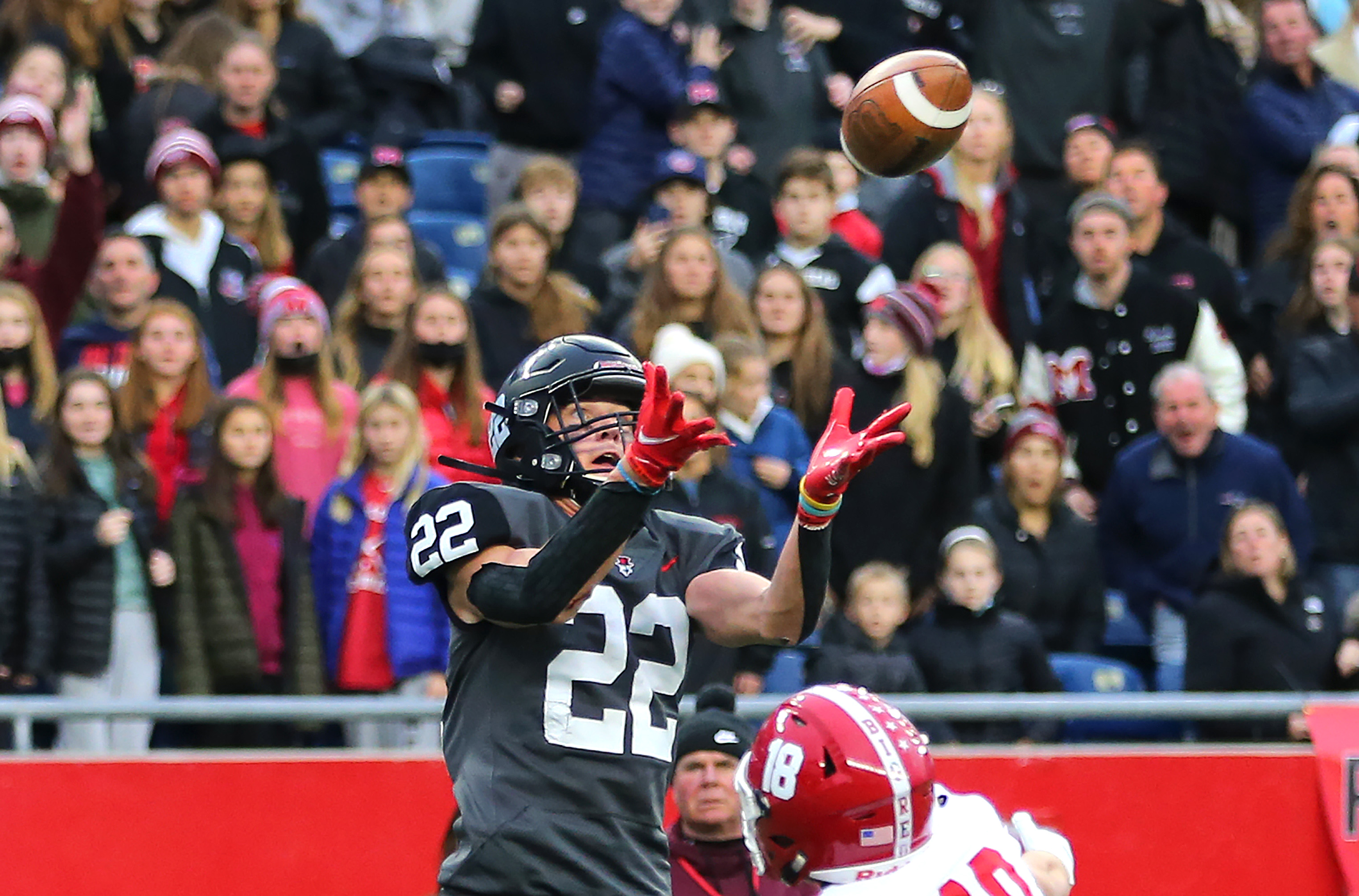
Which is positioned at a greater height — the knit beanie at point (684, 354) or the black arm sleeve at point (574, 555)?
the knit beanie at point (684, 354)

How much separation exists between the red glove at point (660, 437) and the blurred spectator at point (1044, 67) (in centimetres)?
784

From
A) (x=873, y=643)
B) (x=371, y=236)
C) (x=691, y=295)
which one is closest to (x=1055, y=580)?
(x=873, y=643)

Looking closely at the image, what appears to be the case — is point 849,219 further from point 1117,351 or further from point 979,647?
point 979,647

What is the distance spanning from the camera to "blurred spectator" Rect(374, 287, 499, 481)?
27.7ft

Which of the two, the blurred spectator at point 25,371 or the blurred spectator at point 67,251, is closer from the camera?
the blurred spectator at point 25,371

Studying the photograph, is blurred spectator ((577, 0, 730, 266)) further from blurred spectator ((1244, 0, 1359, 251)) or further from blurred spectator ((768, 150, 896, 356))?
A: blurred spectator ((1244, 0, 1359, 251))

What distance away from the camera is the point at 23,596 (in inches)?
294

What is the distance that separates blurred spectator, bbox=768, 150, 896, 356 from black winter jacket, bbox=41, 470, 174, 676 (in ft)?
11.4

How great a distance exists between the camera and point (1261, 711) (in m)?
6.58

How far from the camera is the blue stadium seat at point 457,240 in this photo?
11078 mm

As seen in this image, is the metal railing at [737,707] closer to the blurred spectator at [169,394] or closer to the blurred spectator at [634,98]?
the blurred spectator at [169,394]

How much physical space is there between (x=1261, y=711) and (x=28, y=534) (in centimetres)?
422

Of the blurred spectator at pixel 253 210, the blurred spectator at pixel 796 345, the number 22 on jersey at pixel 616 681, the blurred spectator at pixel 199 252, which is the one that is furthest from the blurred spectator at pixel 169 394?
the number 22 on jersey at pixel 616 681

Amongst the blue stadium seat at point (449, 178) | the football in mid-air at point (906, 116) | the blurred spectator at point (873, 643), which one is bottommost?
the blurred spectator at point (873, 643)
